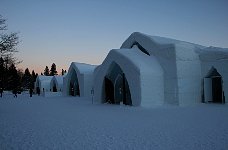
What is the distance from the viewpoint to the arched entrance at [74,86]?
37.9 meters

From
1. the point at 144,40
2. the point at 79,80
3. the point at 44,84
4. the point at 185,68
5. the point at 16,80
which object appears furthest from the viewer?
the point at 16,80

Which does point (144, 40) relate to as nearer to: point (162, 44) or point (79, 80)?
point (162, 44)

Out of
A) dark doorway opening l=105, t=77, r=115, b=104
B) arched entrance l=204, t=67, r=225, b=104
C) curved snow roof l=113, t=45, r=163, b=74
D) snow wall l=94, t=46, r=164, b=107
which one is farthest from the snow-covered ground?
dark doorway opening l=105, t=77, r=115, b=104

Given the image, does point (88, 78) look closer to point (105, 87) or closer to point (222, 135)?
point (105, 87)

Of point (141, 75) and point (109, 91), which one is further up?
point (141, 75)

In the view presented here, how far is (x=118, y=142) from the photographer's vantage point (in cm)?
684

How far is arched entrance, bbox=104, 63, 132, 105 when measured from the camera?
20.7 metres

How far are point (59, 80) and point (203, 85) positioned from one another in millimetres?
36856

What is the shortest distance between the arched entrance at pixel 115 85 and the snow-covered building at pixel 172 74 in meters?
0.10

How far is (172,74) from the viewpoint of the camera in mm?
18141

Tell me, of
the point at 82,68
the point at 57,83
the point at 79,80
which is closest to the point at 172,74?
the point at 79,80

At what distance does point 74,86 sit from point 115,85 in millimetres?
18136

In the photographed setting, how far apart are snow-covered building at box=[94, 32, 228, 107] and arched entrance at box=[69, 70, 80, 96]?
1830 centimetres

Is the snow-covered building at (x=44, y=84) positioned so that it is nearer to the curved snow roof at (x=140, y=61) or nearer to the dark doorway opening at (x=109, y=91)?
the dark doorway opening at (x=109, y=91)
